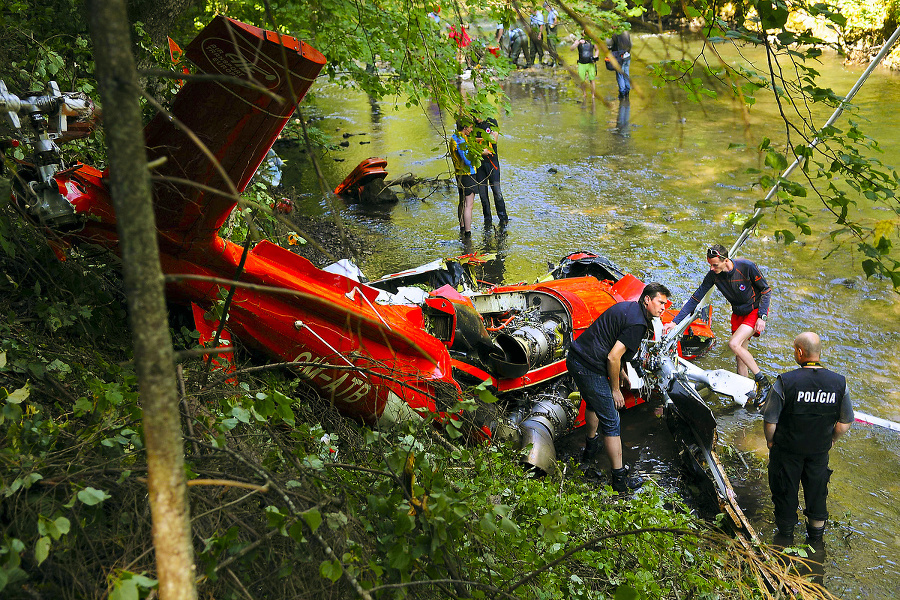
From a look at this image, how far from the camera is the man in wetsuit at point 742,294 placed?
6.32 m

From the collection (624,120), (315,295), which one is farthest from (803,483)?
(624,120)

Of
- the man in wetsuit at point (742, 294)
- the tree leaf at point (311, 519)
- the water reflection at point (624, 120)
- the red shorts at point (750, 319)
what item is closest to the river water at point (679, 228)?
the water reflection at point (624, 120)

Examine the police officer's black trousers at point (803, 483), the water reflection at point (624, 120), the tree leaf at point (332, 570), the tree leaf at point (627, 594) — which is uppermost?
the tree leaf at point (332, 570)

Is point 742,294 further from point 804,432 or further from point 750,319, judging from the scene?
point 804,432

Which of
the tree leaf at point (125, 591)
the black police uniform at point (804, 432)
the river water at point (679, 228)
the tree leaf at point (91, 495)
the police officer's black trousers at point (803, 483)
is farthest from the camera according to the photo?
the river water at point (679, 228)

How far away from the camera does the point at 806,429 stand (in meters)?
4.56

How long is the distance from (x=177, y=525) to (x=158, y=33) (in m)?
6.17

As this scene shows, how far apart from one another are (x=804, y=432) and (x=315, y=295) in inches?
148

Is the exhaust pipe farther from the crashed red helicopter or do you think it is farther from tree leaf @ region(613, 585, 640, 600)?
tree leaf @ region(613, 585, 640, 600)

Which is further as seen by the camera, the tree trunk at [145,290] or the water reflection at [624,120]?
the water reflection at [624,120]

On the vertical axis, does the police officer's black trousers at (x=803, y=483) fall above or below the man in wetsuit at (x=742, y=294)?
below

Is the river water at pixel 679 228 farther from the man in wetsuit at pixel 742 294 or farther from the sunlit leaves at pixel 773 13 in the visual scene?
the man in wetsuit at pixel 742 294

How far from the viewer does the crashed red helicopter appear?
2.83m

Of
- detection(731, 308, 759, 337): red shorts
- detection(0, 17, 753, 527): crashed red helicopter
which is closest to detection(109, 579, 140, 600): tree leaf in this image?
detection(0, 17, 753, 527): crashed red helicopter
